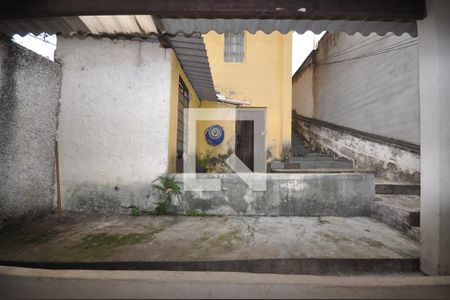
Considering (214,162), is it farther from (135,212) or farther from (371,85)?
(371,85)

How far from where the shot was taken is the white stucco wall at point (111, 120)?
422 cm

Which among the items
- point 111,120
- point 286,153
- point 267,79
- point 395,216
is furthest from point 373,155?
point 111,120

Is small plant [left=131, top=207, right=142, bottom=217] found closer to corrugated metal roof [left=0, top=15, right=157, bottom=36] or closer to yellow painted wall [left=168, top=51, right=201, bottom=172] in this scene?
yellow painted wall [left=168, top=51, right=201, bottom=172]

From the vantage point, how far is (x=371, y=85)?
709 centimetres

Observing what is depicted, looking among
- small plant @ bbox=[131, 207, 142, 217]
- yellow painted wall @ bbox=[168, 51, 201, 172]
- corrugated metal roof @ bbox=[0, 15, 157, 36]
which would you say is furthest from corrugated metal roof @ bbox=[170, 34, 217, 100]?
small plant @ bbox=[131, 207, 142, 217]

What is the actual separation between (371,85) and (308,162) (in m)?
3.10

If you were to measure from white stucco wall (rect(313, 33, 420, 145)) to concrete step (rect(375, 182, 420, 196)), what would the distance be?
1213 millimetres

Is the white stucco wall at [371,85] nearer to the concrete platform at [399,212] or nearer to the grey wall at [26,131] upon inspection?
the concrete platform at [399,212]

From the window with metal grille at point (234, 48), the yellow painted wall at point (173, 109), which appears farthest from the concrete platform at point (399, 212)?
the window with metal grille at point (234, 48)

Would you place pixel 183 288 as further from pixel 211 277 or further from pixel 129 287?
pixel 129 287

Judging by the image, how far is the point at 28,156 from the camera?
11.9 feet

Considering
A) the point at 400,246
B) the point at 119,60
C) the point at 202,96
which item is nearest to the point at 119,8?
the point at 119,60

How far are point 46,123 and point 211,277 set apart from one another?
12.9ft

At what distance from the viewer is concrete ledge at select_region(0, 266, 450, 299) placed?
6.49ft
